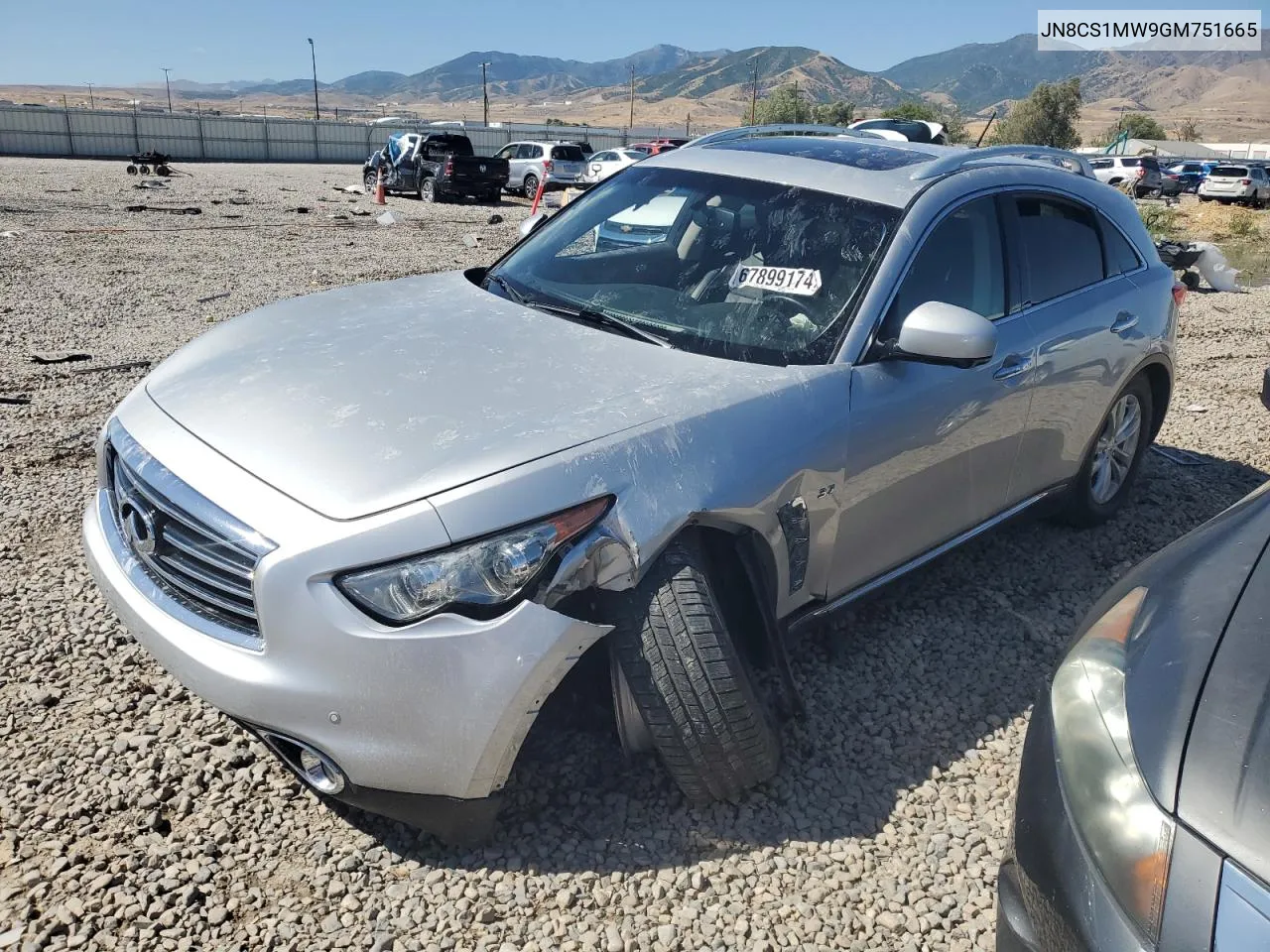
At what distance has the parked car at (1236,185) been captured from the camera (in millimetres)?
35719

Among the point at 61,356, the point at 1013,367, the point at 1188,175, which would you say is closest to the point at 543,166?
the point at 61,356

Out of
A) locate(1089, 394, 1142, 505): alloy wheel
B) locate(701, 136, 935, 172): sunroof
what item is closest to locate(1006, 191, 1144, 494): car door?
locate(1089, 394, 1142, 505): alloy wheel

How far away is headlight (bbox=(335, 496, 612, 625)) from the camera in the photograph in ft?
6.81

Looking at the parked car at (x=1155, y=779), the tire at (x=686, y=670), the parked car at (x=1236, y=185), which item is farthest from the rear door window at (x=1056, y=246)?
the parked car at (x=1236, y=185)

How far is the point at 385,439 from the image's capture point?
7.63 ft

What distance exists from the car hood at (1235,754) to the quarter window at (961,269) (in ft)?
4.73

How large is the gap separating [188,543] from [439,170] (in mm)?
21769

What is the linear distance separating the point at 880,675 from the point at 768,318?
1307 mm

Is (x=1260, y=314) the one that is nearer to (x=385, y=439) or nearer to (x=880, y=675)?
(x=880, y=675)

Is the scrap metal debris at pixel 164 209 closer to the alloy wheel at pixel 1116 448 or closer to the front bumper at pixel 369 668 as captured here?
the alloy wheel at pixel 1116 448

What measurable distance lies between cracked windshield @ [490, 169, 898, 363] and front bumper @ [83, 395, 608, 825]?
3.99 ft

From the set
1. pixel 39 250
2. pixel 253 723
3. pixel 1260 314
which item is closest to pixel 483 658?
pixel 253 723

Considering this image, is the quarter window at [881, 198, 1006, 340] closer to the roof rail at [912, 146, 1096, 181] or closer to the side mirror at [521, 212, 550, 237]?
the roof rail at [912, 146, 1096, 181]

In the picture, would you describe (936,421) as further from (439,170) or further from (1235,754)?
(439,170)
